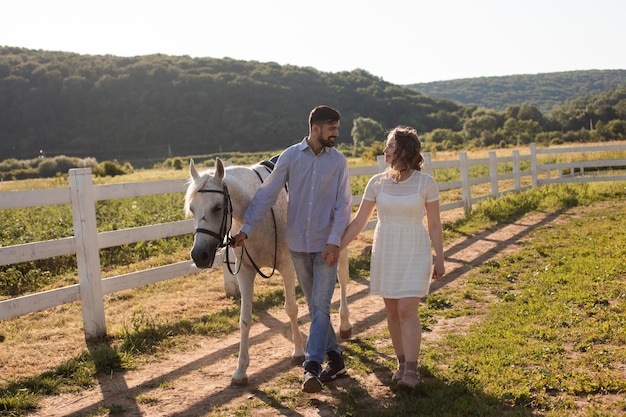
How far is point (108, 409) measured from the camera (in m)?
3.84

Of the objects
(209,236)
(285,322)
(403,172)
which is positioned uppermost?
(403,172)

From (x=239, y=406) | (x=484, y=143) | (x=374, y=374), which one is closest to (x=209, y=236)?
(x=239, y=406)

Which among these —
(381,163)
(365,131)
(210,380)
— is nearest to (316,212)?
(210,380)

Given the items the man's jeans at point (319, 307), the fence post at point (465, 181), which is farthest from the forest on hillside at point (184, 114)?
the man's jeans at point (319, 307)

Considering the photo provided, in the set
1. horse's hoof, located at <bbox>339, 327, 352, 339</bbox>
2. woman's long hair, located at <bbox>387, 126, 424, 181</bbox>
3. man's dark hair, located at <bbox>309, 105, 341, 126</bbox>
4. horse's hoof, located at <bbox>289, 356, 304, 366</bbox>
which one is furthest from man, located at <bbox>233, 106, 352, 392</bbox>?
horse's hoof, located at <bbox>339, 327, 352, 339</bbox>

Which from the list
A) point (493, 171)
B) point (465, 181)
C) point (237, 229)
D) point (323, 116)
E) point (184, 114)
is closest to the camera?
point (323, 116)

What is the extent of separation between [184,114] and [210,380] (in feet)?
297

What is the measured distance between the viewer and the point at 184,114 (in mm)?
91000

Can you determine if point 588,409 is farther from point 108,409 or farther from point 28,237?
point 28,237

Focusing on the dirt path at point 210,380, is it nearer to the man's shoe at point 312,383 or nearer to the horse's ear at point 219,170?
the man's shoe at point 312,383

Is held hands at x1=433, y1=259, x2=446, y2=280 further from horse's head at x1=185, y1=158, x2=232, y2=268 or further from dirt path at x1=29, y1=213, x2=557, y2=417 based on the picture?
horse's head at x1=185, y1=158, x2=232, y2=268

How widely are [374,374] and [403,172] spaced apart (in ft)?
5.07

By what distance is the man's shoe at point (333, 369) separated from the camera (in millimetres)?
4047

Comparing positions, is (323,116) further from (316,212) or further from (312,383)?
(312,383)
